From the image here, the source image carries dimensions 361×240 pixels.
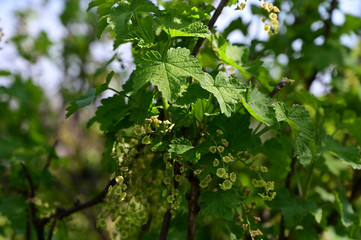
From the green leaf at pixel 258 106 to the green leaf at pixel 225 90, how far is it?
0.05m

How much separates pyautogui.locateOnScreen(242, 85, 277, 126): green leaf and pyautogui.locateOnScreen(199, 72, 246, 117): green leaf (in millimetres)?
50

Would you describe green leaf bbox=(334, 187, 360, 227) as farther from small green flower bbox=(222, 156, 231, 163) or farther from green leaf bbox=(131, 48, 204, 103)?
green leaf bbox=(131, 48, 204, 103)

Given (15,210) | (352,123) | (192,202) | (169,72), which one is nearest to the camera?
(169,72)

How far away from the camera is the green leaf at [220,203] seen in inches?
40.9

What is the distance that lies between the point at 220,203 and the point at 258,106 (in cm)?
33

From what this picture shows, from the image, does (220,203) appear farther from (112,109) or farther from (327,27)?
(327,27)

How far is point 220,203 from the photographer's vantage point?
3.49ft

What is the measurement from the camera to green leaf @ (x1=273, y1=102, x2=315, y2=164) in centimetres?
98

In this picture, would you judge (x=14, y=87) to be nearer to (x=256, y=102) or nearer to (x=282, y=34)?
(x=282, y=34)

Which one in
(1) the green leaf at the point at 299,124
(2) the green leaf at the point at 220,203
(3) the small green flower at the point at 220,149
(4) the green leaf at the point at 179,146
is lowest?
(2) the green leaf at the point at 220,203

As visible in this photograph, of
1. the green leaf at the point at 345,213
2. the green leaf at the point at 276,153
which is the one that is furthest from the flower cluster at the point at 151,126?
A: the green leaf at the point at 345,213

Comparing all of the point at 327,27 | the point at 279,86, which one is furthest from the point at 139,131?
the point at 327,27

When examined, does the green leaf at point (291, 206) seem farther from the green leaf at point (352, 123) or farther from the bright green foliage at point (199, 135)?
the green leaf at point (352, 123)

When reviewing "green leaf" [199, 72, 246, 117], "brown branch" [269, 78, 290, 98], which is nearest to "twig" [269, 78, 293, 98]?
"brown branch" [269, 78, 290, 98]
